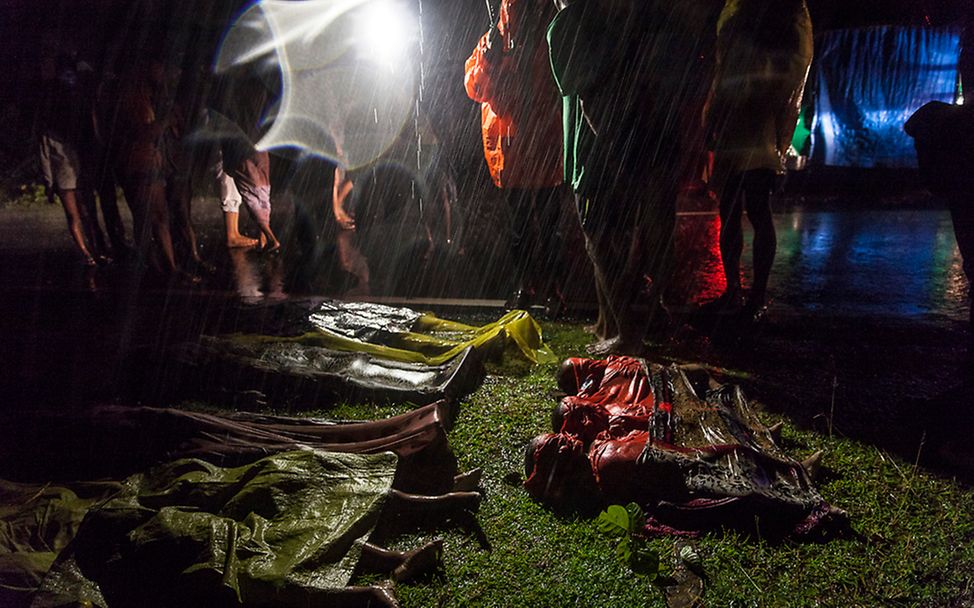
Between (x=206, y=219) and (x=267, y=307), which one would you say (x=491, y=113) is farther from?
(x=206, y=219)

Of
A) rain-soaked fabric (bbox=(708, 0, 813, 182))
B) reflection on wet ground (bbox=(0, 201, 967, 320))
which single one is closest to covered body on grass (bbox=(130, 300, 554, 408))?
reflection on wet ground (bbox=(0, 201, 967, 320))

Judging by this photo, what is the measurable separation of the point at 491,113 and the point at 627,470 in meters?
4.01

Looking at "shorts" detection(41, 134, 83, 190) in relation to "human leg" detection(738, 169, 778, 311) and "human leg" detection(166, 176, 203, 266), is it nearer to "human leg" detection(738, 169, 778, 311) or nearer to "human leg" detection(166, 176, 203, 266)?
"human leg" detection(166, 176, 203, 266)

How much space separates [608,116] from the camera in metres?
4.33

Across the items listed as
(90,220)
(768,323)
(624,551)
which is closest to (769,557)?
(624,551)

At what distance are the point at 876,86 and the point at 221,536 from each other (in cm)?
1378

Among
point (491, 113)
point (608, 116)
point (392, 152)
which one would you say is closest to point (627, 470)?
point (608, 116)

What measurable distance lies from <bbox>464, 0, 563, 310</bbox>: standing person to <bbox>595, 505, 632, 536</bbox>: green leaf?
3.47 m

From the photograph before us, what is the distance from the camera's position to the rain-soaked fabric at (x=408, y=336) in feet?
14.9

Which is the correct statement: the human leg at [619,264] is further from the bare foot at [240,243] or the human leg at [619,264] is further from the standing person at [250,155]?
the bare foot at [240,243]

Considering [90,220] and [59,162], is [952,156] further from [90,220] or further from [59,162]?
[90,220]

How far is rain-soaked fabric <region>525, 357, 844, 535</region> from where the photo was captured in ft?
8.43

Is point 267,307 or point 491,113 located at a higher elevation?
point 491,113

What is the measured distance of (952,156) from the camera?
330 cm
